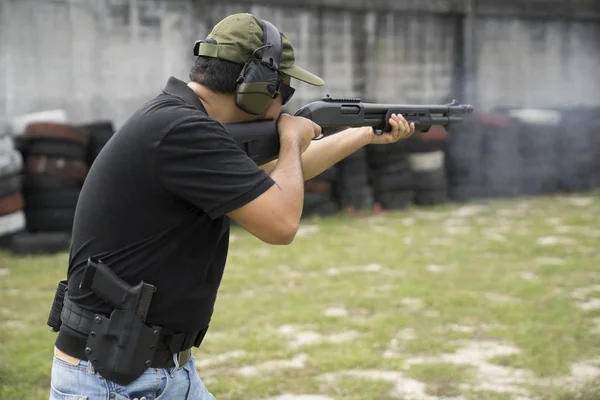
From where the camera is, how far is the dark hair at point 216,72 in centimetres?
282

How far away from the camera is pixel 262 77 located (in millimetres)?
2828

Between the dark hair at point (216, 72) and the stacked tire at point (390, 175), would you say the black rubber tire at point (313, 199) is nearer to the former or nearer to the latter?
the stacked tire at point (390, 175)

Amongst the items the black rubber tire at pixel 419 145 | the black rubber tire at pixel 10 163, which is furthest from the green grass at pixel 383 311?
the black rubber tire at pixel 419 145

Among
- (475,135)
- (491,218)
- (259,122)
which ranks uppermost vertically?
(259,122)

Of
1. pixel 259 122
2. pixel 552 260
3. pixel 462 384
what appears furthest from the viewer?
pixel 552 260

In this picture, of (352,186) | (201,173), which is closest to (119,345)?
(201,173)

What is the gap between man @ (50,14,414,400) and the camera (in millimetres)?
2574

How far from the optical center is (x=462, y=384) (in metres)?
5.25

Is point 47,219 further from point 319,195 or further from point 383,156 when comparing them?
point 383,156

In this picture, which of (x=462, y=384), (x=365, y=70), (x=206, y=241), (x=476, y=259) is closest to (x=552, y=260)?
(x=476, y=259)

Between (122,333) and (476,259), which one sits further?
(476,259)

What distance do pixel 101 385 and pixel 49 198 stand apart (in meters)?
7.70

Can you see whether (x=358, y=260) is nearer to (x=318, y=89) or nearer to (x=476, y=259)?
(x=476, y=259)

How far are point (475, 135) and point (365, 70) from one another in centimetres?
250
